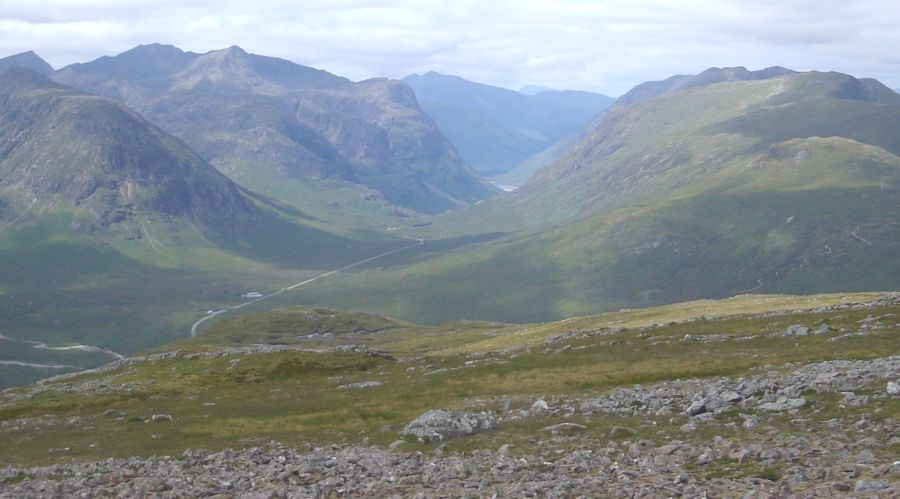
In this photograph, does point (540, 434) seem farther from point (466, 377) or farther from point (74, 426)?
point (74, 426)

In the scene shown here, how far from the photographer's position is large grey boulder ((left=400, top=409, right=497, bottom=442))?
45.4 meters

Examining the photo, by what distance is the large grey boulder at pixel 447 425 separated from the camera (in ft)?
149

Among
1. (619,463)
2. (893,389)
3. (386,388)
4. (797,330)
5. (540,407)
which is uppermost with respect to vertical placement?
(893,389)

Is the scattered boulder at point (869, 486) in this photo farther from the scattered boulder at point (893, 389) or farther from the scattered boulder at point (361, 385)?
the scattered boulder at point (361, 385)

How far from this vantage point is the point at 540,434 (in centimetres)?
4347

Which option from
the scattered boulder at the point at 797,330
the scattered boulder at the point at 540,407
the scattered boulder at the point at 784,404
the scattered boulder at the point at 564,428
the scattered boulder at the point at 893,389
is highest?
the scattered boulder at the point at 893,389

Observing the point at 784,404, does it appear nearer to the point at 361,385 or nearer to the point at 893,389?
the point at 893,389

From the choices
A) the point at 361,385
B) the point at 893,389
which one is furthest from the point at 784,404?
the point at 361,385

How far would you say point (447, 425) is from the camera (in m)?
46.3

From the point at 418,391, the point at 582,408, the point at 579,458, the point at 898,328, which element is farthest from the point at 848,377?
the point at 418,391

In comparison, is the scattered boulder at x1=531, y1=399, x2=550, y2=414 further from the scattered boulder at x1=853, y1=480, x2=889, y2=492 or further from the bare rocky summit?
the scattered boulder at x1=853, y1=480, x2=889, y2=492

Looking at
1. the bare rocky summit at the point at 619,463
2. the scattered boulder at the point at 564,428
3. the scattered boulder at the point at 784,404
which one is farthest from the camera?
the scattered boulder at the point at 564,428

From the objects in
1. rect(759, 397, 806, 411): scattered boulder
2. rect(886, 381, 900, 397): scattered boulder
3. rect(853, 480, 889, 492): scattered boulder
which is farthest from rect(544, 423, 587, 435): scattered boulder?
rect(853, 480, 889, 492): scattered boulder

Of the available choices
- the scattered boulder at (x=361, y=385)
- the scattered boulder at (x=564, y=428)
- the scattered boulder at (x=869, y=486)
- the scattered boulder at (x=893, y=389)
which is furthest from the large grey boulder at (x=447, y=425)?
the scattered boulder at (x=361, y=385)
